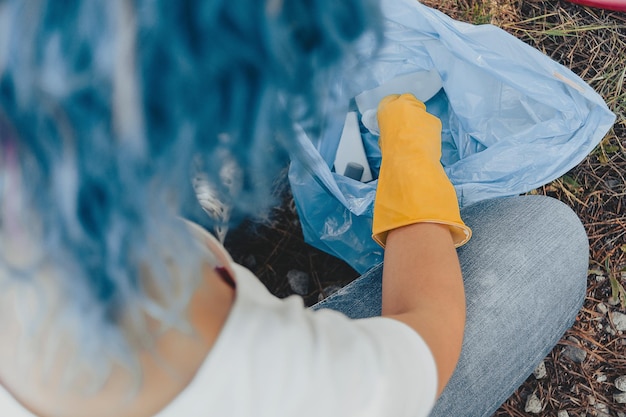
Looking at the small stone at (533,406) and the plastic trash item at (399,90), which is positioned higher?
the plastic trash item at (399,90)

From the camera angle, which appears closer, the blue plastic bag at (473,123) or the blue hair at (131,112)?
the blue hair at (131,112)

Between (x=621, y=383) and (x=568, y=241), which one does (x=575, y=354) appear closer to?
(x=621, y=383)

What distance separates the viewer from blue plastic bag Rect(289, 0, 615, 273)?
2.96ft

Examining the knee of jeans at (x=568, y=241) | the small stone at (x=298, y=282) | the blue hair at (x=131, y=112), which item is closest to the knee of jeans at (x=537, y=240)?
the knee of jeans at (x=568, y=241)

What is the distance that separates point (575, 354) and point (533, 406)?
13 cm

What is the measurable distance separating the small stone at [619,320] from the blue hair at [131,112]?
991 mm

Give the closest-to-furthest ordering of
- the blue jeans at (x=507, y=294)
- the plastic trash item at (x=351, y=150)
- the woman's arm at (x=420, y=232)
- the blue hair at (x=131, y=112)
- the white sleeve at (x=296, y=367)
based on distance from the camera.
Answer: the blue hair at (x=131, y=112)
the white sleeve at (x=296, y=367)
the woman's arm at (x=420, y=232)
the blue jeans at (x=507, y=294)
the plastic trash item at (x=351, y=150)

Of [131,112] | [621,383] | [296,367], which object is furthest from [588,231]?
[131,112]

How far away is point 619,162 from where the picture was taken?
1148 millimetres

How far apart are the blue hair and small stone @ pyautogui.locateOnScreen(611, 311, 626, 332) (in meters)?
0.99

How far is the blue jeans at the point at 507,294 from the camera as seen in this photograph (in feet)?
2.41

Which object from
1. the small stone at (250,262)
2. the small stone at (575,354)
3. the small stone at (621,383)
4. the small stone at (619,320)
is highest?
the small stone at (250,262)

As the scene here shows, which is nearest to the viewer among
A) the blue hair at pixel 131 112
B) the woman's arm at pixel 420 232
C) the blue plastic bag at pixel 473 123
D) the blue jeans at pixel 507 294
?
the blue hair at pixel 131 112

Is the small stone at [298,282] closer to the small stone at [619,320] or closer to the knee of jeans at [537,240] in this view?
the knee of jeans at [537,240]
